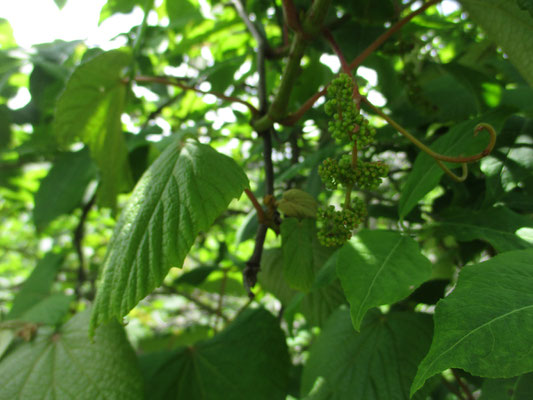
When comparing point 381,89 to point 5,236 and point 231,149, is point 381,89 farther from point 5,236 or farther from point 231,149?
point 5,236

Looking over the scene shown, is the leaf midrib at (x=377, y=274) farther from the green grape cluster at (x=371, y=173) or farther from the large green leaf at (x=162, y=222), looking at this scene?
the large green leaf at (x=162, y=222)

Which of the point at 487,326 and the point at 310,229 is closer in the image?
the point at 487,326

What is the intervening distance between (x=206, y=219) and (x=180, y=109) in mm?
1717

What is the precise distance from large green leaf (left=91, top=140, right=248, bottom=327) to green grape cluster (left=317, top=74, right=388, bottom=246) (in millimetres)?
149

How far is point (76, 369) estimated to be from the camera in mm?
872

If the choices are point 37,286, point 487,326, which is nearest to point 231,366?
point 487,326

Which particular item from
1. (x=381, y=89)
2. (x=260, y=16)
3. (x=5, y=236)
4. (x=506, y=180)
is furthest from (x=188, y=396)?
(x=5, y=236)

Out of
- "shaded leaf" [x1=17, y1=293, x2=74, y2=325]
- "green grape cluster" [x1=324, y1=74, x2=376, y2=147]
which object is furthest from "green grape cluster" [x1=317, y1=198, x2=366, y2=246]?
"shaded leaf" [x1=17, y1=293, x2=74, y2=325]

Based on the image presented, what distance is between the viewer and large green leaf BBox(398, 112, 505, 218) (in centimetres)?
71

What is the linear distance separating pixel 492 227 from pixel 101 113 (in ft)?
3.22

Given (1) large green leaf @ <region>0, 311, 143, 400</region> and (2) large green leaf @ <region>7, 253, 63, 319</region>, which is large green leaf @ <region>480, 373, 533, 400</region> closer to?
(1) large green leaf @ <region>0, 311, 143, 400</region>

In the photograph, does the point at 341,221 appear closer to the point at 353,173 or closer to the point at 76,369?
the point at 353,173

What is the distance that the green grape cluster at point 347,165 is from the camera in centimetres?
57

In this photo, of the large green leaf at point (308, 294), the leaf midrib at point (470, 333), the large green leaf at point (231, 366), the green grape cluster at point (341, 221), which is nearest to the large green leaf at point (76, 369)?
the large green leaf at point (231, 366)
